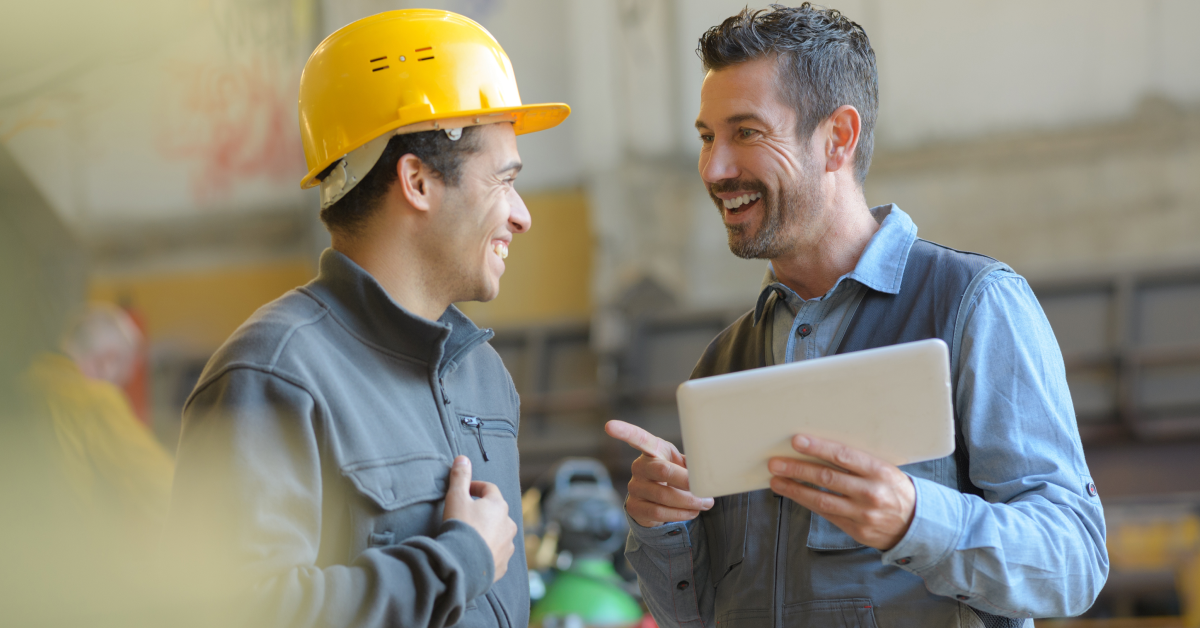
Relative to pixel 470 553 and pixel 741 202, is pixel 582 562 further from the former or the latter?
pixel 470 553

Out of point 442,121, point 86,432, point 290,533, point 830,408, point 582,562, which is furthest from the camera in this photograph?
point 582,562

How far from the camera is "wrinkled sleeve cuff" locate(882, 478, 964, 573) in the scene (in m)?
1.36

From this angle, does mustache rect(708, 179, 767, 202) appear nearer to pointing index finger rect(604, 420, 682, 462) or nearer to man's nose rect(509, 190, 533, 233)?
man's nose rect(509, 190, 533, 233)

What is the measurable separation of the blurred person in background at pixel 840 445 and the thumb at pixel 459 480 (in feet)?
0.95

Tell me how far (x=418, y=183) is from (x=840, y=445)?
2.66 ft

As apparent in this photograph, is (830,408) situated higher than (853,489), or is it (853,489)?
(830,408)

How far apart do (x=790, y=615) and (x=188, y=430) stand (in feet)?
3.51

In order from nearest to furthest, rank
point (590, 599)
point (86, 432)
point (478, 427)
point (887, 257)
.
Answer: point (86, 432) < point (478, 427) < point (887, 257) < point (590, 599)

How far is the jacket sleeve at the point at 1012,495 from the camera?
1.39 metres

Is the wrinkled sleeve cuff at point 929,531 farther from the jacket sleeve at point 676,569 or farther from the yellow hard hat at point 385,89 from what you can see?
the yellow hard hat at point 385,89

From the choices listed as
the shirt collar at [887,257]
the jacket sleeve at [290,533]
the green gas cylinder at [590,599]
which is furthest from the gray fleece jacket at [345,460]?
the green gas cylinder at [590,599]

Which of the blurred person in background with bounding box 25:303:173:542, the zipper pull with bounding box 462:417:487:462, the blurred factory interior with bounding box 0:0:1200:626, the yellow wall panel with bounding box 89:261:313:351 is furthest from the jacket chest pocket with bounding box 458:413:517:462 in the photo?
the blurred factory interior with bounding box 0:0:1200:626

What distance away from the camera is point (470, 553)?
50.7 inches

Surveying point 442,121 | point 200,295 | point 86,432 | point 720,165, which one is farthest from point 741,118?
point 200,295
